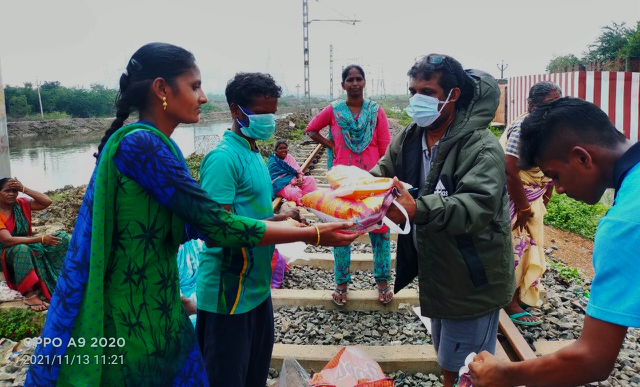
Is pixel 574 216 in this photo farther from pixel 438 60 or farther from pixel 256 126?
pixel 256 126

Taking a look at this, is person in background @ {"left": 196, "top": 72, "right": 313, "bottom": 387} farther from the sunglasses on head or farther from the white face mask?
the sunglasses on head

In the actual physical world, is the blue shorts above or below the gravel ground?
above

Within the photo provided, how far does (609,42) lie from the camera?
1594 inches

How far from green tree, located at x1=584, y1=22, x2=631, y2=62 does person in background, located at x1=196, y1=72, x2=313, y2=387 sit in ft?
142

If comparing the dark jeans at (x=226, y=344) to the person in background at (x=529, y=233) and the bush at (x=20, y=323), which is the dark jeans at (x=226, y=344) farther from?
the bush at (x=20, y=323)

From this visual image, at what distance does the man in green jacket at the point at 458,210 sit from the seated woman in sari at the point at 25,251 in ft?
13.6

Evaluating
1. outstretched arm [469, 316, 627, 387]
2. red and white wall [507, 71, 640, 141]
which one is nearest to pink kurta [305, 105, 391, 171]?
outstretched arm [469, 316, 627, 387]

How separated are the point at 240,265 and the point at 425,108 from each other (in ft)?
4.14

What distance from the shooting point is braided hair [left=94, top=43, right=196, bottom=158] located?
71.2 inches

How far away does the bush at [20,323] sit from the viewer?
14.4 feet

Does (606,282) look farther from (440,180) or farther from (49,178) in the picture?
(49,178)

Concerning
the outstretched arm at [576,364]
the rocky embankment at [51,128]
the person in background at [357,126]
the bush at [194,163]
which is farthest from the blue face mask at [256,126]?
the rocky embankment at [51,128]

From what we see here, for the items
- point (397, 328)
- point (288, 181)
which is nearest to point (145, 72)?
point (397, 328)

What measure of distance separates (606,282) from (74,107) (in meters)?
58.5
